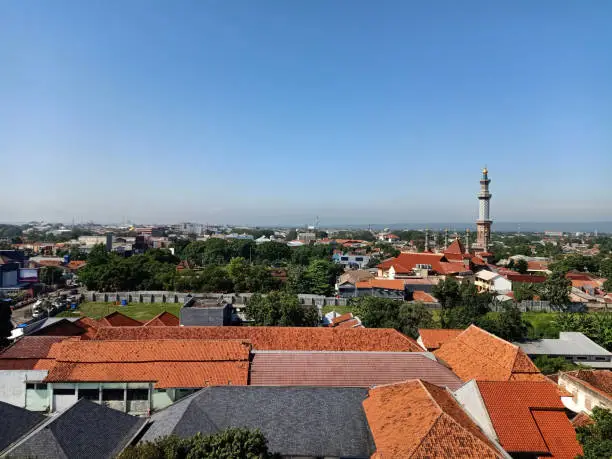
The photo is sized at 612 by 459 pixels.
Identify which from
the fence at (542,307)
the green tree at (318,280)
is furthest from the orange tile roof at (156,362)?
the fence at (542,307)

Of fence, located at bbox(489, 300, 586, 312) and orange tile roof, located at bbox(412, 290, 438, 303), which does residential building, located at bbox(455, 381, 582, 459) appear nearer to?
fence, located at bbox(489, 300, 586, 312)

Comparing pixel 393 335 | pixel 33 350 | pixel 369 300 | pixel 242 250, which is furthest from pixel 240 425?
pixel 242 250

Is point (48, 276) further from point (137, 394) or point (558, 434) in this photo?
point (558, 434)

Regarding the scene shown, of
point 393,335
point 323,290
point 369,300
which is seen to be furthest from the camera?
point 323,290

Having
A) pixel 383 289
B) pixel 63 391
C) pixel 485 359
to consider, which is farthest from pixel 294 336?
pixel 383 289

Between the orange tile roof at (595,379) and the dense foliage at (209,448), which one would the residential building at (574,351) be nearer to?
the orange tile roof at (595,379)

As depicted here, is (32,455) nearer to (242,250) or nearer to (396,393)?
(396,393)
